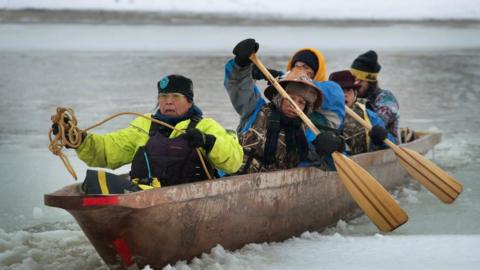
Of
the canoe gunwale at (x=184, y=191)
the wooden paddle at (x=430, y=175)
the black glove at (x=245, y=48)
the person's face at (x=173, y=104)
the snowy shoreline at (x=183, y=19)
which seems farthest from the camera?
the snowy shoreline at (x=183, y=19)

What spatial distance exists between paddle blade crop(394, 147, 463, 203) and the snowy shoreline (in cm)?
1928

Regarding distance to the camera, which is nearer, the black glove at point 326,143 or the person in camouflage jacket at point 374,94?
the black glove at point 326,143

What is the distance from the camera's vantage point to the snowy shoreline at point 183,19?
26281mm

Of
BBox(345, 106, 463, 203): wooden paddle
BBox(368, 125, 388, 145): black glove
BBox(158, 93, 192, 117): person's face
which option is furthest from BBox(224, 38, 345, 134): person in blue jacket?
BBox(158, 93, 192, 117): person's face

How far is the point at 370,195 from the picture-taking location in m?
6.38

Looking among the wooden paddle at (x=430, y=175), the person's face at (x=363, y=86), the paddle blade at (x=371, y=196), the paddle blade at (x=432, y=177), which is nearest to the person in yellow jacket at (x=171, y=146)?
the paddle blade at (x=371, y=196)

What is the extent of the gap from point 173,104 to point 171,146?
0.92 ft

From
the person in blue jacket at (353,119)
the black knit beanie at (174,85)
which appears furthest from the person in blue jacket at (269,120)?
the person in blue jacket at (353,119)

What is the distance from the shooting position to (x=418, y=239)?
20.5 feet

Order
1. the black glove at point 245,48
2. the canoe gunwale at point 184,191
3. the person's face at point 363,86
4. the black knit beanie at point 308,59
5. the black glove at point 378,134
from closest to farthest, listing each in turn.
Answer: the canoe gunwale at point 184,191 < the black glove at point 245,48 < the black knit beanie at point 308,59 < the black glove at point 378,134 < the person's face at point 363,86

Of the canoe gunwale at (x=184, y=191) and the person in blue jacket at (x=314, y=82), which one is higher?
the person in blue jacket at (x=314, y=82)

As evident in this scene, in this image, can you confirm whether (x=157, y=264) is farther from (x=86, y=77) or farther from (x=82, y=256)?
(x=86, y=77)

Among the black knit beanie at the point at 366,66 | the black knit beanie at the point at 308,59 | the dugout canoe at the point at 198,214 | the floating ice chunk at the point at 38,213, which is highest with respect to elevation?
the black knit beanie at the point at 308,59

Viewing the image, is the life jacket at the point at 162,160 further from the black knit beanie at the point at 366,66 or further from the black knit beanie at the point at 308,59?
the black knit beanie at the point at 366,66
